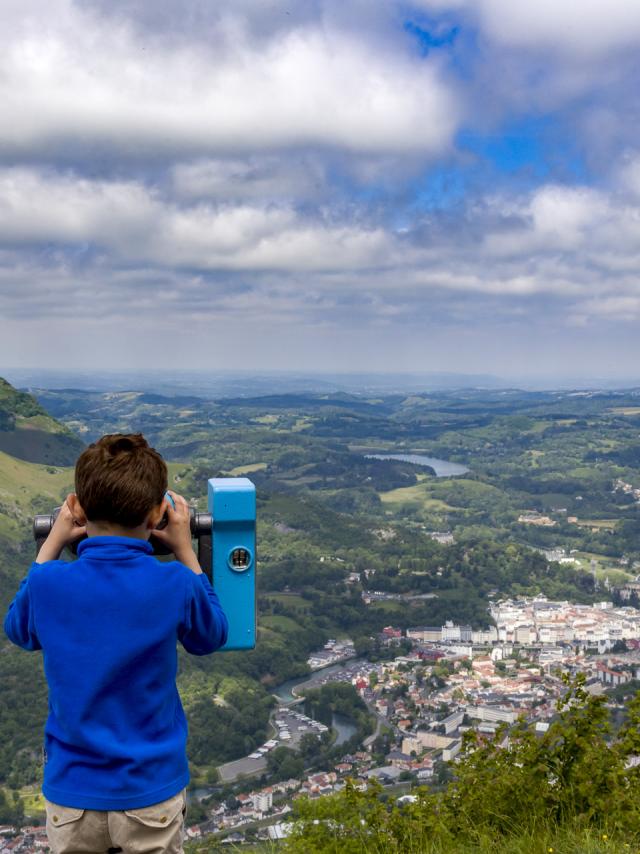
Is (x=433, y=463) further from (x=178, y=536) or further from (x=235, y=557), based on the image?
(x=178, y=536)

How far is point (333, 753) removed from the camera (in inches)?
1142

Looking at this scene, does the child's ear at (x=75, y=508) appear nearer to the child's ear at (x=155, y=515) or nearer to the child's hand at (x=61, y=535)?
the child's hand at (x=61, y=535)

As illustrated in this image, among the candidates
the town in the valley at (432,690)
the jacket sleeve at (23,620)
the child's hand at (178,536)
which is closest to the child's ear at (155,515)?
the child's hand at (178,536)

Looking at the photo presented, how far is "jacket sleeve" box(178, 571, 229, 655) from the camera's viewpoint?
7.82 ft

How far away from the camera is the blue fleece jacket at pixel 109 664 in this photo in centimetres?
228

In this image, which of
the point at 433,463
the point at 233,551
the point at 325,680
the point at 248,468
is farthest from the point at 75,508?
the point at 433,463

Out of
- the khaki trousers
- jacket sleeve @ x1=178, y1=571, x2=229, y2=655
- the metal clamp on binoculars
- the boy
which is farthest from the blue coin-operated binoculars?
the khaki trousers

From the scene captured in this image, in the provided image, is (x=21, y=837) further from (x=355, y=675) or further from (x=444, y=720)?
(x=355, y=675)

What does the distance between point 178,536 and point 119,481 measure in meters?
0.39

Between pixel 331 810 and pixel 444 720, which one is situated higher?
pixel 331 810

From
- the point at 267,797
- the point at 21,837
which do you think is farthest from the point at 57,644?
the point at 267,797

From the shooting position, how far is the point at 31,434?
262ft

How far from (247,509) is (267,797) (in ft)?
75.4

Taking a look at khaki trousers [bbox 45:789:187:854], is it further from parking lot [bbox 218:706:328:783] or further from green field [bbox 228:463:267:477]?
green field [bbox 228:463:267:477]
